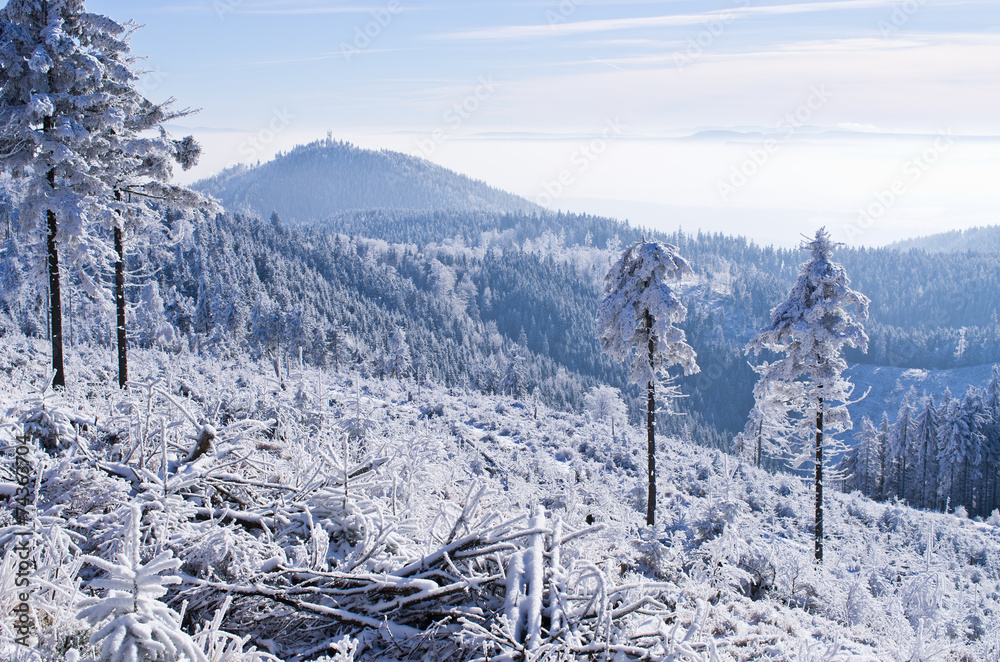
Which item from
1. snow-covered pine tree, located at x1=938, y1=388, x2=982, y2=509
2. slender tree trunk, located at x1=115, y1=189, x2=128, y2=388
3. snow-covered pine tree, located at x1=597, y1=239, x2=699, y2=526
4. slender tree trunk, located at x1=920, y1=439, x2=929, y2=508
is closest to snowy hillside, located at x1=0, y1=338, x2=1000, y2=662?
snow-covered pine tree, located at x1=597, y1=239, x2=699, y2=526

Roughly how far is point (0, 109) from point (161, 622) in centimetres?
1431

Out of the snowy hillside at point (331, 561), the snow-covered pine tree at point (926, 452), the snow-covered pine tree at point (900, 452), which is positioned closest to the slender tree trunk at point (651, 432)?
the snowy hillside at point (331, 561)

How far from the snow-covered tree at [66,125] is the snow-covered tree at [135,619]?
1319 cm

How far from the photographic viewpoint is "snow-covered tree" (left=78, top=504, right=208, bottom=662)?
5.54 ft

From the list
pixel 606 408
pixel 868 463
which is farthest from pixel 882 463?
pixel 606 408

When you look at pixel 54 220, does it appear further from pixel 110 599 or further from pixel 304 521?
pixel 110 599

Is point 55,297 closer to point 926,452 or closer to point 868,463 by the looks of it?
point 926,452

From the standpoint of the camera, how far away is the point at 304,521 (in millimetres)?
3250

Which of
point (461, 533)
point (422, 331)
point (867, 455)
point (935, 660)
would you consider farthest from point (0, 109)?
point (422, 331)

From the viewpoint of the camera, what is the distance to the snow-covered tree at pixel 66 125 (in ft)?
38.0

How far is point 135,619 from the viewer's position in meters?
1.72

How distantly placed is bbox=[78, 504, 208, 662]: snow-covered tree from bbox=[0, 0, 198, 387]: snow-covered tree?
13.2 metres

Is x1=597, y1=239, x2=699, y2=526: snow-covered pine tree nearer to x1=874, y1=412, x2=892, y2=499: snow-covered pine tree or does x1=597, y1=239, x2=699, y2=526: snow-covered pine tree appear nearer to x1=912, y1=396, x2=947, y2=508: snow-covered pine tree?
x1=912, y1=396, x2=947, y2=508: snow-covered pine tree

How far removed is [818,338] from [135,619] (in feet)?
54.8
